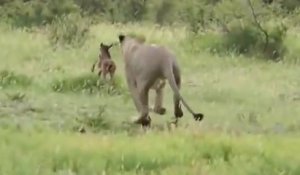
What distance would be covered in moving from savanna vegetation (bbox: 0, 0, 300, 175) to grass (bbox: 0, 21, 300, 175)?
2cm

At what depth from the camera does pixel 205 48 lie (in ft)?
57.6

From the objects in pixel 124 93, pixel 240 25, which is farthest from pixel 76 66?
pixel 240 25

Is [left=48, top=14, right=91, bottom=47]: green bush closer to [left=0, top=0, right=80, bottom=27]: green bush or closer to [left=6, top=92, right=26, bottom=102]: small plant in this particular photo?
[left=0, top=0, right=80, bottom=27]: green bush

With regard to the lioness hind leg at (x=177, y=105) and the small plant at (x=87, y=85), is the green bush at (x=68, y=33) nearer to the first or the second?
the small plant at (x=87, y=85)

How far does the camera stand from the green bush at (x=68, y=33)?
17531 mm

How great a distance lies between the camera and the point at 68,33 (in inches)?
704

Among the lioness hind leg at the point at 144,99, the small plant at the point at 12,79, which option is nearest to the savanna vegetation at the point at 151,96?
the small plant at the point at 12,79

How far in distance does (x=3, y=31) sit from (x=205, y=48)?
4224mm

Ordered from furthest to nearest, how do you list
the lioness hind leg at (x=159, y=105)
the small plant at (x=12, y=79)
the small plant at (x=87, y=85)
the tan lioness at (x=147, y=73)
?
the small plant at (x=12, y=79), the small plant at (x=87, y=85), the lioness hind leg at (x=159, y=105), the tan lioness at (x=147, y=73)

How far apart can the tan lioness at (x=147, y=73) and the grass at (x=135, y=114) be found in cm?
21

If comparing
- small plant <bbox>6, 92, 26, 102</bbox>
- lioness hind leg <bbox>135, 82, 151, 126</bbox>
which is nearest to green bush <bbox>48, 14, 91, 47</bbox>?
small plant <bbox>6, 92, 26, 102</bbox>

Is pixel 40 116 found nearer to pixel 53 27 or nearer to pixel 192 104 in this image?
pixel 192 104

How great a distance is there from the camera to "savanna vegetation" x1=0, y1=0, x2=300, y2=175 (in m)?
7.28

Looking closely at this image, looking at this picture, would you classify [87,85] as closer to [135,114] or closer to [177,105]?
[135,114]
